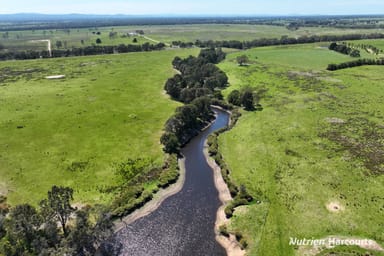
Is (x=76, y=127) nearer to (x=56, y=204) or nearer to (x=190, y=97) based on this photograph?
(x=190, y=97)

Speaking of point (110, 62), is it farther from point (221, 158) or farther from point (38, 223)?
point (38, 223)

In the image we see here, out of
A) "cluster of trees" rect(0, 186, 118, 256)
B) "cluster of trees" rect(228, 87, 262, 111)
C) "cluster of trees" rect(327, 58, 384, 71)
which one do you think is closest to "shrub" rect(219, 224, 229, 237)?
"cluster of trees" rect(0, 186, 118, 256)

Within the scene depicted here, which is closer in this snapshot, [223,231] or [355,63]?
[223,231]

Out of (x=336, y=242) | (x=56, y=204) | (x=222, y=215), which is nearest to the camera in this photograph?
(x=56, y=204)

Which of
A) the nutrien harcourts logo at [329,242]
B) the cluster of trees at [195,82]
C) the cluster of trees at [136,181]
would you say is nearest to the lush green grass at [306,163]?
the nutrien harcourts logo at [329,242]

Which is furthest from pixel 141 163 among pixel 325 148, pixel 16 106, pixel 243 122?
pixel 16 106

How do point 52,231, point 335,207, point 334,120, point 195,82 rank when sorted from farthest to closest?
point 195,82 → point 334,120 → point 335,207 → point 52,231

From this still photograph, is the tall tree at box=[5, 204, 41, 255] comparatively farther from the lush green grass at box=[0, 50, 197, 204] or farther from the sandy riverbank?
the sandy riverbank

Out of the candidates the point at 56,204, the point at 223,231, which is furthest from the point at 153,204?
the point at 56,204
